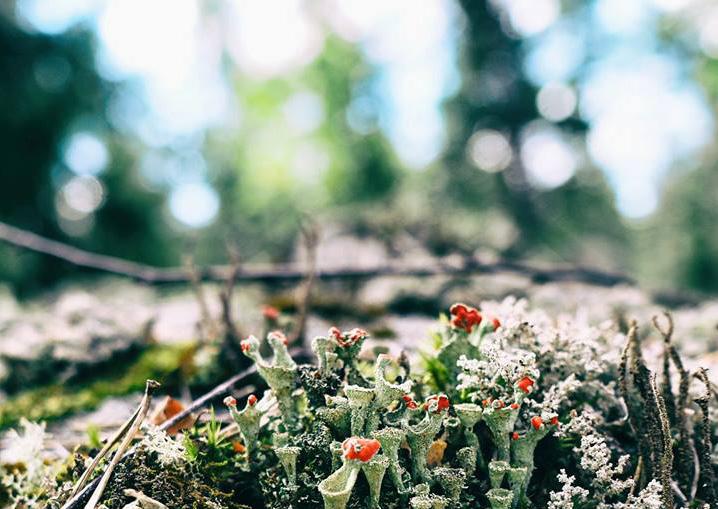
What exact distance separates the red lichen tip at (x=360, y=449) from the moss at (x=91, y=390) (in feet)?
6.90

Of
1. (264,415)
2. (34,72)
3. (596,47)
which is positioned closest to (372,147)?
(596,47)

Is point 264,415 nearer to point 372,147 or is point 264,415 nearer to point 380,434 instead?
point 380,434

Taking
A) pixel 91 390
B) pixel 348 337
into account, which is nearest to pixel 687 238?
pixel 348 337

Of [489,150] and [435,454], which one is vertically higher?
[489,150]

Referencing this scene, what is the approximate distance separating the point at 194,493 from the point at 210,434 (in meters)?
0.28

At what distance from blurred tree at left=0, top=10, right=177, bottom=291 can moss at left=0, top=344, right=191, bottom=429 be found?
7.44 meters

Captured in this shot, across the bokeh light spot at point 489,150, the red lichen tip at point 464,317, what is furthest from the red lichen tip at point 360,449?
the bokeh light spot at point 489,150

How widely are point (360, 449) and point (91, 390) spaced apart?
8.92 ft

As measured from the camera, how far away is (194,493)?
2.12m

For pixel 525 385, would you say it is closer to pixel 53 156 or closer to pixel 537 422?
pixel 537 422

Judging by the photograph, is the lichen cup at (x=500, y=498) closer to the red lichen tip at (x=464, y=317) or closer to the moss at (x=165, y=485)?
the red lichen tip at (x=464, y=317)

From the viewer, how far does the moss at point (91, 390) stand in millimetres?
Result: 3443

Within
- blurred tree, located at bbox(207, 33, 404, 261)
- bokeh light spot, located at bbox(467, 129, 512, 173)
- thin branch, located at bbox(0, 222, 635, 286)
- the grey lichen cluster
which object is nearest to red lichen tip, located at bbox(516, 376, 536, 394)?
the grey lichen cluster

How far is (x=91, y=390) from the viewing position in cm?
374
